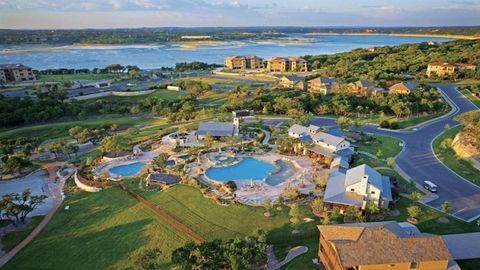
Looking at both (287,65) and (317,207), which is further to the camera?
(287,65)

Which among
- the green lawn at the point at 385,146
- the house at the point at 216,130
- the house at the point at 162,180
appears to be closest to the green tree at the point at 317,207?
the house at the point at 162,180

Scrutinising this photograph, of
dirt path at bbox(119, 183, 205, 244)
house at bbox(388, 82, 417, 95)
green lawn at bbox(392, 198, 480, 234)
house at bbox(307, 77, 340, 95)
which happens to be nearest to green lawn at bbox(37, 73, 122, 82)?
house at bbox(307, 77, 340, 95)

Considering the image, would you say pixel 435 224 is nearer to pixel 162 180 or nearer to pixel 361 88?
pixel 162 180

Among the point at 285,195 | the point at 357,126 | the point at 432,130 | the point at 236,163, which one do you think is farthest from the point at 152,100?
the point at 432,130

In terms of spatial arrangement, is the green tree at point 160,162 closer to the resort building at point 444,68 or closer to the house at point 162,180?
the house at point 162,180

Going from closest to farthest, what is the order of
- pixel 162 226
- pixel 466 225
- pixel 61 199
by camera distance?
pixel 466 225 < pixel 162 226 < pixel 61 199

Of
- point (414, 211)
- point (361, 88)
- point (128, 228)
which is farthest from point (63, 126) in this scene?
point (361, 88)

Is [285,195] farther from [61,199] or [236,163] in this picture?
[61,199]
